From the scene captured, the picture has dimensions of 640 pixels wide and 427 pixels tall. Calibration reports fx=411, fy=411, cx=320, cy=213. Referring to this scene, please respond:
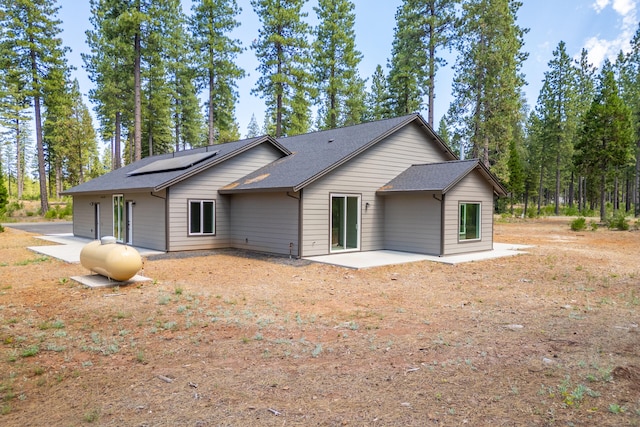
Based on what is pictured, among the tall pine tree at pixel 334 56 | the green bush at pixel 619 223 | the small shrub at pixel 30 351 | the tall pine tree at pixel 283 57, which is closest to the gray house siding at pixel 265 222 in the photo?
the small shrub at pixel 30 351

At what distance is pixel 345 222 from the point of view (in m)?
13.2

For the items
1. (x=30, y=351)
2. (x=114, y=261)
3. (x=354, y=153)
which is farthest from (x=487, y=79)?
(x=30, y=351)

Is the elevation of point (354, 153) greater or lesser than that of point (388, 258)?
greater

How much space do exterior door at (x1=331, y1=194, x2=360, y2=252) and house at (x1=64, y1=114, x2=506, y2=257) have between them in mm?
33

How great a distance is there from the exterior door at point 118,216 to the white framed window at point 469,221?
39.4 feet

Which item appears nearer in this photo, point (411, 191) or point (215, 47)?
point (411, 191)

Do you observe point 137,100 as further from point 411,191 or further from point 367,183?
point 411,191

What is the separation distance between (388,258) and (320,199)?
265 centimetres

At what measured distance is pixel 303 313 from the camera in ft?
20.4

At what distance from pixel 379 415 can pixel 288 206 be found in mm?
9415

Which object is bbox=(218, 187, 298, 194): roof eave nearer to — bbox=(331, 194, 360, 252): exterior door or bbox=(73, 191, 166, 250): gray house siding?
bbox=(331, 194, 360, 252): exterior door

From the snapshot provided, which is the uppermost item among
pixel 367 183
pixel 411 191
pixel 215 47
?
pixel 215 47

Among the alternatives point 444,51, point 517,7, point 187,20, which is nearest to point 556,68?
point 517,7

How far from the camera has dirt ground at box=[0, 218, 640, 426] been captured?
325cm
